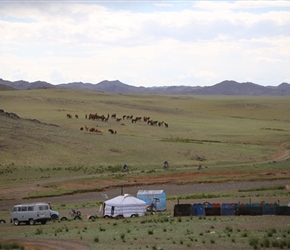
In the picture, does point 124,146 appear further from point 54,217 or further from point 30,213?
point 30,213

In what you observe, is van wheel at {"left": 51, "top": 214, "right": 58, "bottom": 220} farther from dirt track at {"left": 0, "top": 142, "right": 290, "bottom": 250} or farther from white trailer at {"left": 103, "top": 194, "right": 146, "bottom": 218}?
dirt track at {"left": 0, "top": 142, "right": 290, "bottom": 250}

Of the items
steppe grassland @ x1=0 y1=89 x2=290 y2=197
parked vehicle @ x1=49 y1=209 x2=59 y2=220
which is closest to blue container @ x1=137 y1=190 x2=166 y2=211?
parked vehicle @ x1=49 y1=209 x2=59 y2=220

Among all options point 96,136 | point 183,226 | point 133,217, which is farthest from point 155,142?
point 183,226

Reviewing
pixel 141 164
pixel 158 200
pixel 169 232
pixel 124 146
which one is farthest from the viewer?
pixel 124 146

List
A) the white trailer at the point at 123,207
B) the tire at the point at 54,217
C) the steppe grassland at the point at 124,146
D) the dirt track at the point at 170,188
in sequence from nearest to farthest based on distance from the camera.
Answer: the white trailer at the point at 123,207, the tire at the point at 54,217, the dirt track at the point at 170,188, the steppe grassland at the point at 124,146

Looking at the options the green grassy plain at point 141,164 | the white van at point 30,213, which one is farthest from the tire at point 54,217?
the green grassy plain at point 141,164

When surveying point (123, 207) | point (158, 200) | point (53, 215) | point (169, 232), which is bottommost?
point (53, 215)

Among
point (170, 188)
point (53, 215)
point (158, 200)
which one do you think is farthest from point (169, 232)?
point (170, 188)

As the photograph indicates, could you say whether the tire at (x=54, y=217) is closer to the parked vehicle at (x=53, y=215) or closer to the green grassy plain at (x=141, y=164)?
the parked vehicle at (x=53, y=215)

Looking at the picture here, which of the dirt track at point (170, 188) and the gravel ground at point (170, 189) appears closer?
the dirt track at point (170, 188)

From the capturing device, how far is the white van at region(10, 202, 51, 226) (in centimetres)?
3634

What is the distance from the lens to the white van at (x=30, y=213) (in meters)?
36.3

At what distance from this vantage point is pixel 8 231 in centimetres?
3425

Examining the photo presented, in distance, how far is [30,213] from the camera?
119 feet
